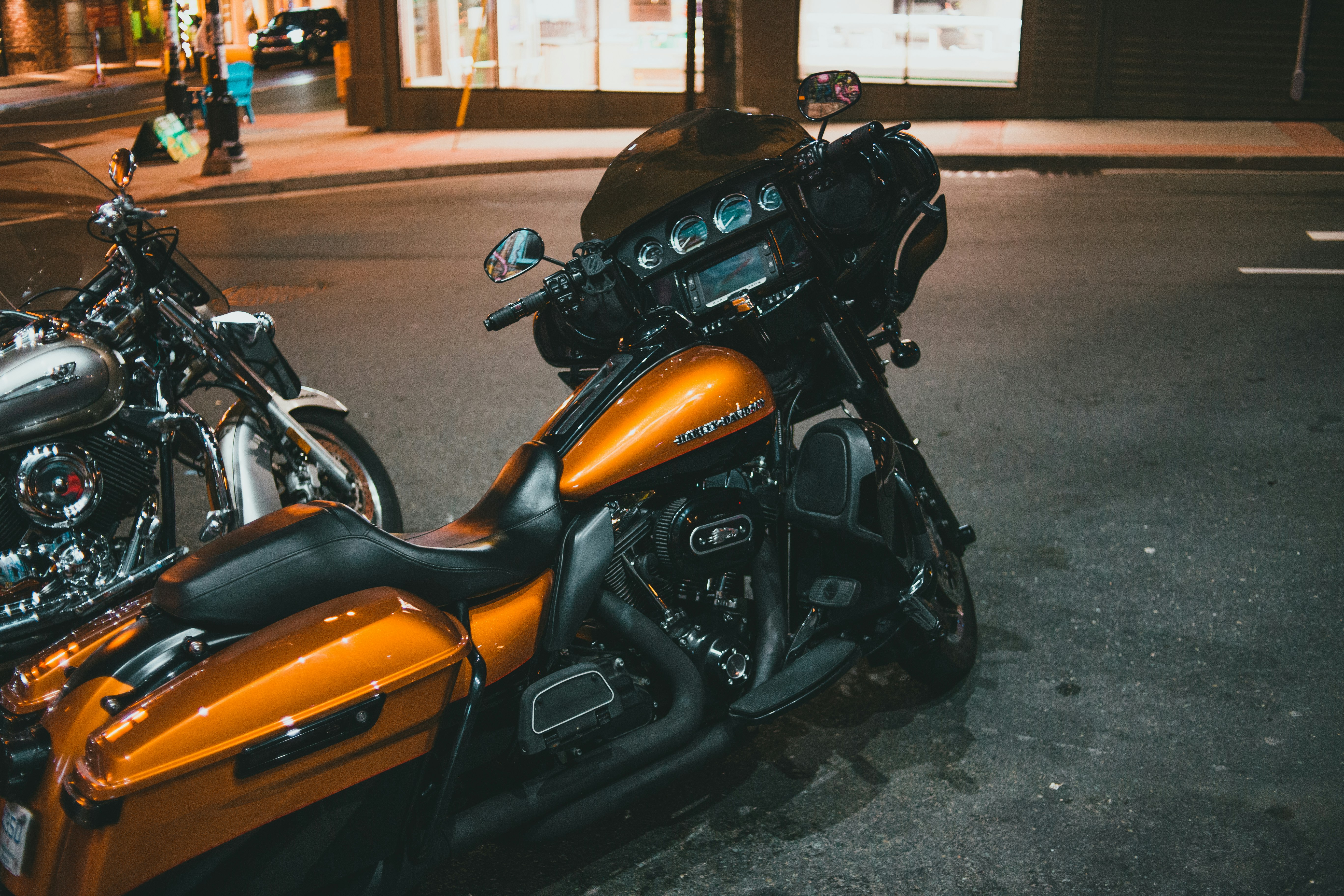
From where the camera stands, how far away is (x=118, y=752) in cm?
203

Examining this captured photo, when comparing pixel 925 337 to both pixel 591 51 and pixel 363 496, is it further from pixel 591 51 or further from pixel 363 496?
pixel 591 51

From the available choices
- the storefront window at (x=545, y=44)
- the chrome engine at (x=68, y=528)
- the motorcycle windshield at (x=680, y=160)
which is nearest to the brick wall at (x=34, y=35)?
the storefront window at (x=545, y=44)

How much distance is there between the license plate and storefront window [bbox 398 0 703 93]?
1692 cm

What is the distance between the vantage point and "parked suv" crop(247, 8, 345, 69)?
3512 centimetres

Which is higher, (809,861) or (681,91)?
(681,91)

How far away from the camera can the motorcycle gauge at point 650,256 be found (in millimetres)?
3184

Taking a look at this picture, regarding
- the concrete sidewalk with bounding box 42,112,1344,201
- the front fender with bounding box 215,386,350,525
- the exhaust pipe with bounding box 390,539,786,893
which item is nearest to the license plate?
the exhaust pipe with bounding box 390,539,786,893

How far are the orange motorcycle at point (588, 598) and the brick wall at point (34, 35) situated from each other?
46.6ft

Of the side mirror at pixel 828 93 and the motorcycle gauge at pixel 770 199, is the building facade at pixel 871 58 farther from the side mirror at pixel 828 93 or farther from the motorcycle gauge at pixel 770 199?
the motorcycle gauge at pixel 770 199

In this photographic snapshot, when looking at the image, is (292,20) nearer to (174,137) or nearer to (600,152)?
(600,152)

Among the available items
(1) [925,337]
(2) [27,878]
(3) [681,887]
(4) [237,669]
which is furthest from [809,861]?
(1) [925,337]

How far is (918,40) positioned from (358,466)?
1550 centimetres

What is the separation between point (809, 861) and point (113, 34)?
4148cm

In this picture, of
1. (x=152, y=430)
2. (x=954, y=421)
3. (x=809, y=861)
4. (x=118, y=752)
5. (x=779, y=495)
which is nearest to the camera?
(x=118, y=752)
